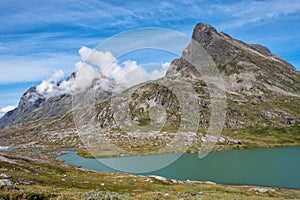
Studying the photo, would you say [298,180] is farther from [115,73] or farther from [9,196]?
[9,196]

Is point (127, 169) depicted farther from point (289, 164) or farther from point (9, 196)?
point (9, 196)

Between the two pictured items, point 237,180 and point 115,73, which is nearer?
point 115,73

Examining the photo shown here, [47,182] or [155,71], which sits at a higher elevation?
[155,71]

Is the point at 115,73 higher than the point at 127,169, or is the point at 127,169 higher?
the point at 115,73

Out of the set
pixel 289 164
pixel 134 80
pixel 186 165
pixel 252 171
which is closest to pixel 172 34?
pixel 134 80

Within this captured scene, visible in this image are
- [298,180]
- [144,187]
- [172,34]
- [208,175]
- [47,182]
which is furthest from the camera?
[208,175]

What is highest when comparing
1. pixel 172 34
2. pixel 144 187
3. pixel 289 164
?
pixel 172 34

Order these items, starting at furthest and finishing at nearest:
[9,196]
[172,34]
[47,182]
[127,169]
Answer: [127,169] < [47,182] < [172,34] < [9,196]

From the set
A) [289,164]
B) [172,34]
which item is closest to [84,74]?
[172,34]

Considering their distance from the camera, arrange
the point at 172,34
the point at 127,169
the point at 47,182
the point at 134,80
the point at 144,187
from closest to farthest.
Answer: the point at 172,34
the point at 134,80
the point at 47,182
the point at 144,187
the point at 127,169
